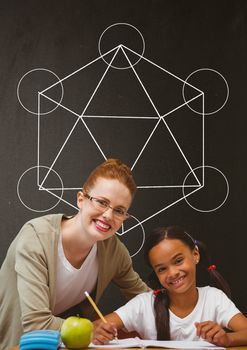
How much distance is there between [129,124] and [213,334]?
59.8 inches

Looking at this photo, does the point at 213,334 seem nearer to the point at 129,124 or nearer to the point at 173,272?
the point at 173,272

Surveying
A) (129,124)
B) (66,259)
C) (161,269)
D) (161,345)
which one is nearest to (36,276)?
(66,259)

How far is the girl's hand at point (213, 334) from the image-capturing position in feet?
5.86

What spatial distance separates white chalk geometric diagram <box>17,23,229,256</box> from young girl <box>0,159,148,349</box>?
66cm

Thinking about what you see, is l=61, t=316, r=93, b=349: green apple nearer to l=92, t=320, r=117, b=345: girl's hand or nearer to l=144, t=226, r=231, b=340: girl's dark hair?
l=92, t=320, r=117, b=345: girl's hand

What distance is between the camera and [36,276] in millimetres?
2125

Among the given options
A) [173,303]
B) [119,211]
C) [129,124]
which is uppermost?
[129,124]

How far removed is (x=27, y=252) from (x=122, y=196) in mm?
417

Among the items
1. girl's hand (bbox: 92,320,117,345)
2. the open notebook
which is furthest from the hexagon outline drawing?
the open notebook

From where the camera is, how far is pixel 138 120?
3100 mm

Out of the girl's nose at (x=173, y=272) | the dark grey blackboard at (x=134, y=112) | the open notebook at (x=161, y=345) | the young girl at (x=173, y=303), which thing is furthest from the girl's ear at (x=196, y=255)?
the dark grey blackboard at (x=134, y=112)

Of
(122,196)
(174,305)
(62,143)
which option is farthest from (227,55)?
(174,305)

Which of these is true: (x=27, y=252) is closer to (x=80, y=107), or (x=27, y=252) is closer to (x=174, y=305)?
(x=174, y=305)

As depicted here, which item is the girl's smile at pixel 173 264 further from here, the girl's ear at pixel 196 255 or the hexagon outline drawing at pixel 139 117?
the hexagon outline drawing at pixel 139 117
